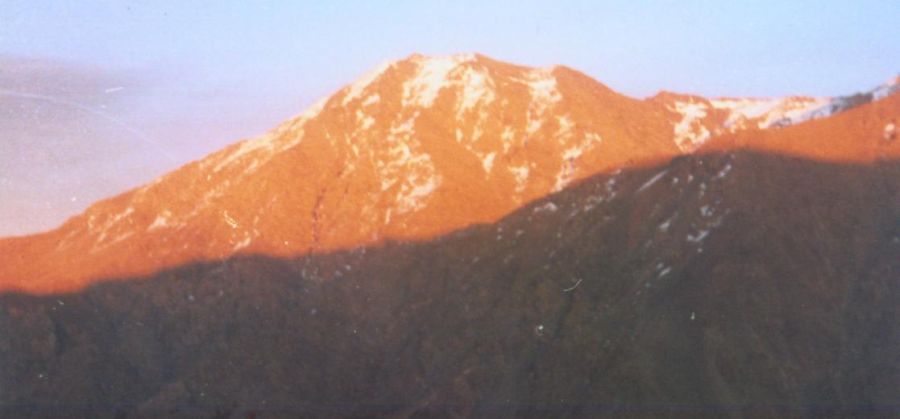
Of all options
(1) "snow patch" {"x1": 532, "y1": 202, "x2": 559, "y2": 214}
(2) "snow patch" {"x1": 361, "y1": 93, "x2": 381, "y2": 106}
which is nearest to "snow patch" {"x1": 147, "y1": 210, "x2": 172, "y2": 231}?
(2) "snow patch" {"x1": 361, "y1": 93, "x2": 381, "y2": 106}

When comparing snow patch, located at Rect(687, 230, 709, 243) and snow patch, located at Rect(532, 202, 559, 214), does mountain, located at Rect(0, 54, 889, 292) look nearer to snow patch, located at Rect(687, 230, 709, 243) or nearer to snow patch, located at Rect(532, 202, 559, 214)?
snow patch, located at Rect(532, 202, 559, 214)

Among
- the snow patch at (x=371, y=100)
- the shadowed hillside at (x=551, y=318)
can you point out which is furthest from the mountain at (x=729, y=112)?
the snow patch at (x=371, y=100)

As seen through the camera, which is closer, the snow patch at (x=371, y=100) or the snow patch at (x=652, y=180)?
the snow patch at (x=652, y=180)

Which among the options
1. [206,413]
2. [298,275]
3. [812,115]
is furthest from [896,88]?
[206,413]

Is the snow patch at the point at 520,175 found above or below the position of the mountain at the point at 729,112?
below

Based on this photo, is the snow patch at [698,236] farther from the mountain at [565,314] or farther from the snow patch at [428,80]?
the snow patch at [428,80]

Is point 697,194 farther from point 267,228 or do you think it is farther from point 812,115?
point 267,228
